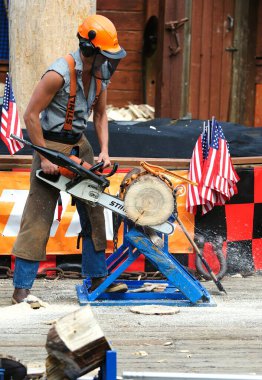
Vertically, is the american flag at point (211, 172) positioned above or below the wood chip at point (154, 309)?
above

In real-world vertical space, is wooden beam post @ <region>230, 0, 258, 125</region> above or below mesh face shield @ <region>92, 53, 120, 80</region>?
below

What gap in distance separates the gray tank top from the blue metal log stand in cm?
87

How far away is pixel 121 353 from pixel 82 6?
4.50m

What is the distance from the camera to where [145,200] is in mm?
6715

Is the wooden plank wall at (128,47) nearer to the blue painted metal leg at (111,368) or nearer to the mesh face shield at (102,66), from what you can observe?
the mesh face shield at (102,66)

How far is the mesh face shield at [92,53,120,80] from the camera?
659cm

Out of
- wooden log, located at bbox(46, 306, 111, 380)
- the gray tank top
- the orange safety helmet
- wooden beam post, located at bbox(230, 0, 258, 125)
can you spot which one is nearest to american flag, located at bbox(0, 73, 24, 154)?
the gray tank top

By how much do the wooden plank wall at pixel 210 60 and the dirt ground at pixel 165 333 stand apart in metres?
5.18

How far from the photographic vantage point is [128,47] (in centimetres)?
1288

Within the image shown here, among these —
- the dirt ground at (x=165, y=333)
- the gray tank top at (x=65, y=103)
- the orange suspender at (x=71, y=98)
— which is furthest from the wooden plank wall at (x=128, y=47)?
the orange suspender at (x=71, y=98)

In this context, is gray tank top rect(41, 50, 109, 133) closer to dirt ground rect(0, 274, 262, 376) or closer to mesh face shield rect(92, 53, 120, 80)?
mesh face shield rect(92, 53, 120, 80)

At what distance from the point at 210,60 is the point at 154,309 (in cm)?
620

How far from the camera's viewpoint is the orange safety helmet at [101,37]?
6.54 metres

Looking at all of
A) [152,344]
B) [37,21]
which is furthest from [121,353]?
[37,21]
